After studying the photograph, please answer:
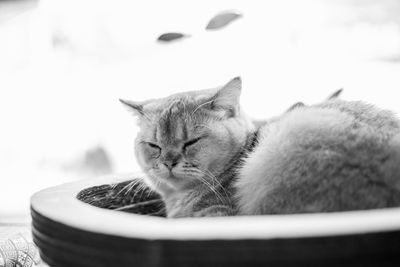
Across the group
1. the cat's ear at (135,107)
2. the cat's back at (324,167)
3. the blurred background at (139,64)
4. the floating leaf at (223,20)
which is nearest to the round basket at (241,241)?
the cat's back at (324,167)

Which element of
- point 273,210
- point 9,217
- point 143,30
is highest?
point 143,30

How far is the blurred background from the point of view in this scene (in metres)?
2.00

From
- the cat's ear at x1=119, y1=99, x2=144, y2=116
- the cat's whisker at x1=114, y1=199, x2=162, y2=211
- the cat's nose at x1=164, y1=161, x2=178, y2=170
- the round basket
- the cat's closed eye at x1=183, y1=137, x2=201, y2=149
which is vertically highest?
the cat's ear at x1=119, y1=99, x2=144, y2=116

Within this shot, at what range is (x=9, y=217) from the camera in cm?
248

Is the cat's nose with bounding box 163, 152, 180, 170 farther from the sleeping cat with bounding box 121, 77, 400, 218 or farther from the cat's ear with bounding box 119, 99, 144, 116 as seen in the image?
the cat's ear with bounding box 119, 99, 144, 116

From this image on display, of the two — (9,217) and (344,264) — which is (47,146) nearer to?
(9,217)

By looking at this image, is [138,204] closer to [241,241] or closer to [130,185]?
[130,185]

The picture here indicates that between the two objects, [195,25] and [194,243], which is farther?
[195,25]

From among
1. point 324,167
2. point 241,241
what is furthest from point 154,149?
point 241,241

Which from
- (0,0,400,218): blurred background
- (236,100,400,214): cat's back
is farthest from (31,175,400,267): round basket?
(0,0,400,218): blurred background

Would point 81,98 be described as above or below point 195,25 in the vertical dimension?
below

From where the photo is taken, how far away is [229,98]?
1330 millimetres

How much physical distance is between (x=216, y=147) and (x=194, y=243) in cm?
67

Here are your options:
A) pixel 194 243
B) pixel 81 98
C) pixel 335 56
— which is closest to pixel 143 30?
pixel 81 98
